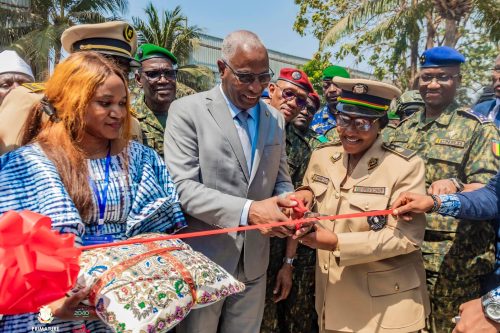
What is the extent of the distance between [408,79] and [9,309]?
19.3 metres

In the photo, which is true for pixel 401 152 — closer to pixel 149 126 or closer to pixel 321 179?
pixel 321 179

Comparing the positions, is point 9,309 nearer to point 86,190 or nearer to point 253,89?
point 86,190

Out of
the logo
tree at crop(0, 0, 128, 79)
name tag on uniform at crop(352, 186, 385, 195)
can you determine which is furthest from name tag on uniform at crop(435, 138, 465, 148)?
tree at crop(0, 0, 128, 79)

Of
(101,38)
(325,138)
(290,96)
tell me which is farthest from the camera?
(325,138)

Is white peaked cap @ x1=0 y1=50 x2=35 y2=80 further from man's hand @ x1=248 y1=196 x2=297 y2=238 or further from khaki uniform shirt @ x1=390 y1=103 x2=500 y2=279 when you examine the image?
khaki uniform shirt @ x1=390 y1=103 x2=500 y2=279

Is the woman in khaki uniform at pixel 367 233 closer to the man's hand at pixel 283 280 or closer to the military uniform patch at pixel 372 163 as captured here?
the military uniform patch at pixel 372 163

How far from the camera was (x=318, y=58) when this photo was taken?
16859 millimetres

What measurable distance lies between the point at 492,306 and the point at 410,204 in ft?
2.20

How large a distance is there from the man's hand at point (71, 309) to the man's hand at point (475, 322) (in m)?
1.59

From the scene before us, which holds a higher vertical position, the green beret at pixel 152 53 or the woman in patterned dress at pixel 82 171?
the green beret at pixel 152 53

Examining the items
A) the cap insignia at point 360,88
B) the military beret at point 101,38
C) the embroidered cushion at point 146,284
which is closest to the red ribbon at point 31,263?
the embroidered cushion at point 146,284

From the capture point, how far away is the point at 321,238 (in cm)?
253

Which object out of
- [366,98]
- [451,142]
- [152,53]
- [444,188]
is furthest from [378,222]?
[152,53]

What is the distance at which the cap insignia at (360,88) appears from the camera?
109 inches
